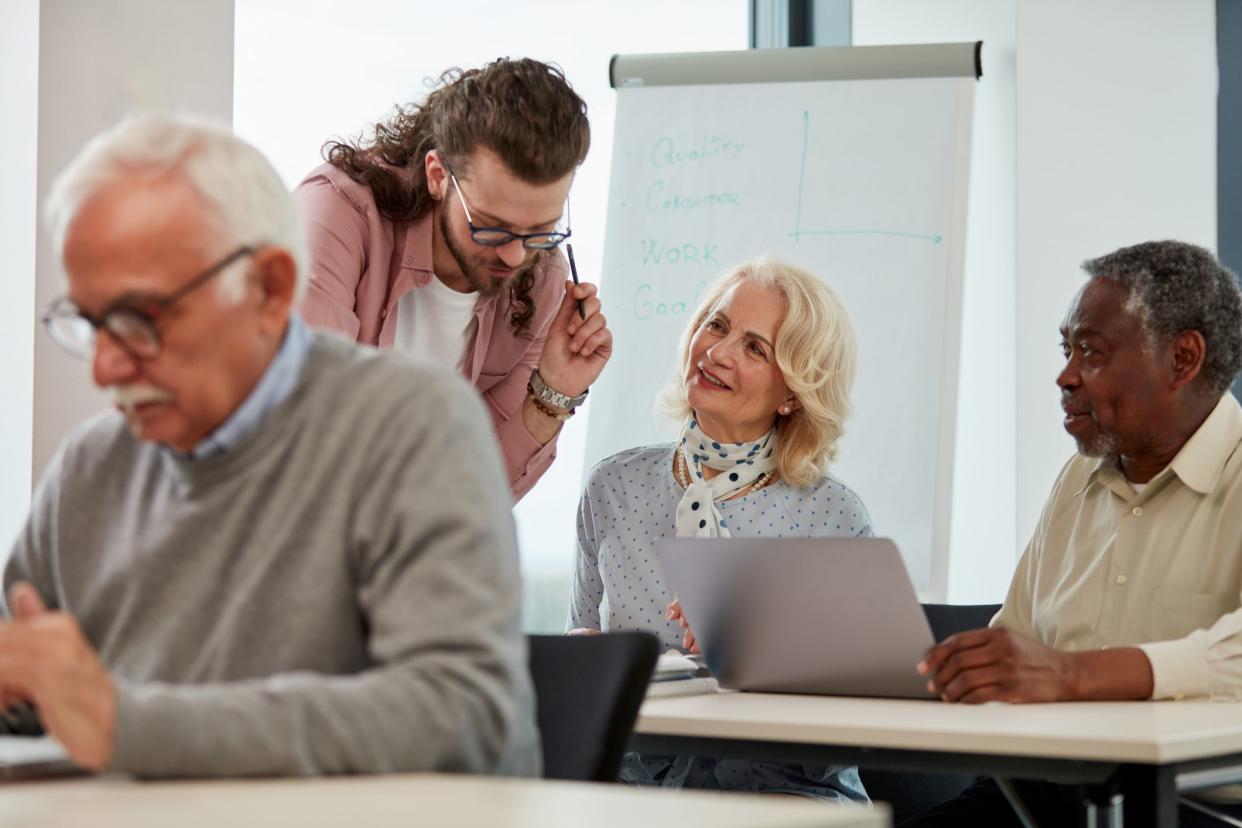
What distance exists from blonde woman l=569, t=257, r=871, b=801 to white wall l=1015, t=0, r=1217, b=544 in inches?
48.7

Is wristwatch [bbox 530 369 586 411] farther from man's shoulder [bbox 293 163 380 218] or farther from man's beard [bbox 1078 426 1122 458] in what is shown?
man's beard [bbox 1078 426 1122 458]

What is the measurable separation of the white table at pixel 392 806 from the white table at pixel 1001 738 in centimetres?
63

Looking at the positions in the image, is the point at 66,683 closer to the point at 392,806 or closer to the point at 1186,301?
the point at 392,806

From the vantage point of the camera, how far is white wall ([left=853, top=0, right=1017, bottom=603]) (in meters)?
3.96

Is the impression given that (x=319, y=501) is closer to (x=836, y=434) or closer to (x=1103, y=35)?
(x=836, y=434)

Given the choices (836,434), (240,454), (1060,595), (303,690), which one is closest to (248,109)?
(836,434)

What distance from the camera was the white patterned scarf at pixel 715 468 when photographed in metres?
2.62

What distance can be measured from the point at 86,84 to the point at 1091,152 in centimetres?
254

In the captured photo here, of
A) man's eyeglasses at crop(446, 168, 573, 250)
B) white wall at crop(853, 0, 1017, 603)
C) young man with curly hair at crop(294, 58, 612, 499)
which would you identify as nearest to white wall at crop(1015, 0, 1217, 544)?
white wall at crop(853, 0, 1017, 603)

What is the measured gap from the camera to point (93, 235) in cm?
118

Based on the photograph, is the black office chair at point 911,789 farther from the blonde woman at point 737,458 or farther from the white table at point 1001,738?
the white table at point 1001,738

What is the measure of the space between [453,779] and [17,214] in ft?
8.02

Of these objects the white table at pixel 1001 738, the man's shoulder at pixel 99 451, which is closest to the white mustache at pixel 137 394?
the man's shoulder at pixel 99 451

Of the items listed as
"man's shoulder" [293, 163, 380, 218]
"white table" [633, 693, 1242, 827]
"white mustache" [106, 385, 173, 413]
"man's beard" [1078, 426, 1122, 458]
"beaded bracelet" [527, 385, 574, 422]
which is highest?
"man's shoulder" [293, 163, 380, 218]
